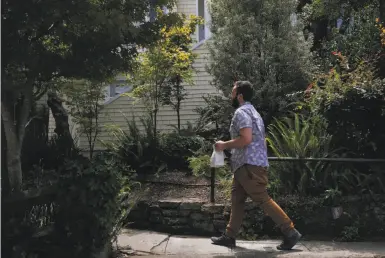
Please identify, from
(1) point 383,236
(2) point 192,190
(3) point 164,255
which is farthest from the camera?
(2) point 192,190

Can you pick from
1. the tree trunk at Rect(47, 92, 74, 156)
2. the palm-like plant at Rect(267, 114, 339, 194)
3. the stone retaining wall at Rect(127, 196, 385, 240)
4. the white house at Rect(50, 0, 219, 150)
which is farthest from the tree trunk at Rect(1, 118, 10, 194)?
the white house at Rect(50, 0, 219, 150)

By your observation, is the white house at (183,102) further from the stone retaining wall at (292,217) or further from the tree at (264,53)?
the stone retaining wall at (292,217)

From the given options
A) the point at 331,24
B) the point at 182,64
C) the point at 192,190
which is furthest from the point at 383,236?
the point at 331,24

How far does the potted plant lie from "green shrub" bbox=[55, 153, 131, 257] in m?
2.76

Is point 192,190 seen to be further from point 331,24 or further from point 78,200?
point 331,24

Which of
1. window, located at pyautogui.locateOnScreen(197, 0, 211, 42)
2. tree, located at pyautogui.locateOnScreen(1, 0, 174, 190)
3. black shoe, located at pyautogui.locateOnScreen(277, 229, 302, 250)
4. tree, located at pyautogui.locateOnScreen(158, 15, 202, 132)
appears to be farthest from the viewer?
window, located at pyautogui.locateOnScreen(197, 0, 211, 42)

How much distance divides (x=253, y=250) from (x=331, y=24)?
716cm

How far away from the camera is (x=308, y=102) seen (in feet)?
22.4

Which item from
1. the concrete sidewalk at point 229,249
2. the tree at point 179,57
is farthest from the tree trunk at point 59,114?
the concrete sidewalk at point 229,249

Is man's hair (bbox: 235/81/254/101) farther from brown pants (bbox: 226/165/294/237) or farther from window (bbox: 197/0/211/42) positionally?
window (bbox: 197/0/211/42)

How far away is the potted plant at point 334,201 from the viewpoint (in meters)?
5.78

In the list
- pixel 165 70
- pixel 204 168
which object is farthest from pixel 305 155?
pixel 165 70

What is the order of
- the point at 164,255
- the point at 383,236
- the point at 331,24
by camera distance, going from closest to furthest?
the point at 164,255, the point at 383,236, the point at 331,24

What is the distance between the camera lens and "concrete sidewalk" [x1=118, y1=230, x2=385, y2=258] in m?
5.06
